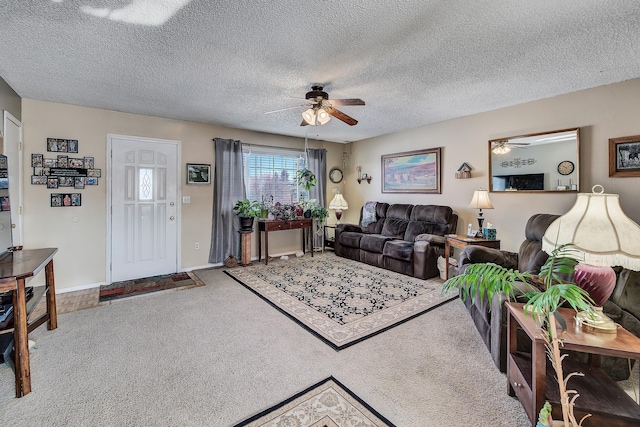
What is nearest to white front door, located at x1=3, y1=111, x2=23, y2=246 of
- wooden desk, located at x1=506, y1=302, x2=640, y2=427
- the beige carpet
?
the beige carpet

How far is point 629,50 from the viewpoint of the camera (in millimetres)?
2438

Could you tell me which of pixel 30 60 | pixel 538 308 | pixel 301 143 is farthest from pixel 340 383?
pixel 301 143

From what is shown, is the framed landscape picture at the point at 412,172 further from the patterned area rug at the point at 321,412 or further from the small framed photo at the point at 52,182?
the small framed photo at the point at 52,182

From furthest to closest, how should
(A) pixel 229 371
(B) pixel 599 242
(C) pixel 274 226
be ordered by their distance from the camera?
(C) pixel 274 226 < (A) pixel 229 371 < (B) pixel 599 242

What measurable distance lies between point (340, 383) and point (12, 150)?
4154mm

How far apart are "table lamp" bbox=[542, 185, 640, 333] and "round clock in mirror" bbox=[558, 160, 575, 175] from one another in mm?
2465

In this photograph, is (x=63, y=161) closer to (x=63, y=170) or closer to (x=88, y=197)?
(x=63, y=170)

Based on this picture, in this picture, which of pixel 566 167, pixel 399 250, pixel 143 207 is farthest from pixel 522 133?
pixel 143 207

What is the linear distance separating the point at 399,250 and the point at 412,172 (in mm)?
1689

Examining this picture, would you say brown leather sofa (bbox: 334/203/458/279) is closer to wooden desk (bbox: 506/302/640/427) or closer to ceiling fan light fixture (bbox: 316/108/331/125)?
ceiling fan light fixture (bbox: 316/108/331/125)

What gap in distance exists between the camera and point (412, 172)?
5410mm

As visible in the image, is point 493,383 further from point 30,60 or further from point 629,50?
point 30,60

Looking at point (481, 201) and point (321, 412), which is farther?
point (481, 201)

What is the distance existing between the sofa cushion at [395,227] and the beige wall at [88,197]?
3.23 m
